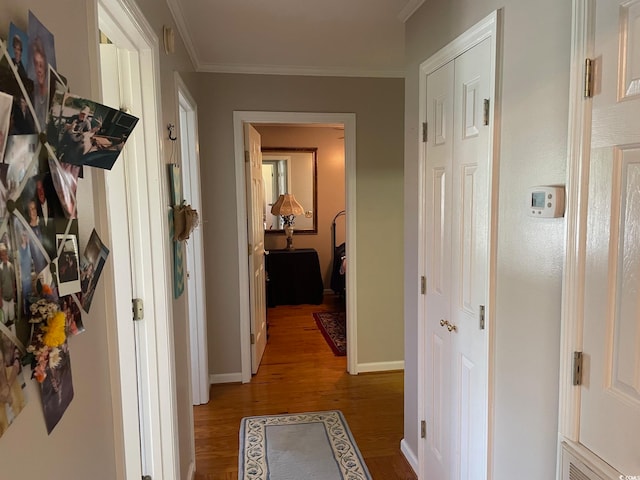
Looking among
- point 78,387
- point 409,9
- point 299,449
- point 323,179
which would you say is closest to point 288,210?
point 323,179

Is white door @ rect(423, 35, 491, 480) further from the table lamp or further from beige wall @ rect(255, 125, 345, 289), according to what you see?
beige wall @ rect(255, 125, 345, 289)

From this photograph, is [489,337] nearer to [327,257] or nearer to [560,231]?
[560,231]

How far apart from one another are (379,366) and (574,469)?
262 centimetres

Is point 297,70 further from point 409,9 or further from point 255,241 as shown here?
point 255,241

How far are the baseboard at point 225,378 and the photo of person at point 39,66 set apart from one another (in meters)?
3.06

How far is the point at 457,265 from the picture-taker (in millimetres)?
1859

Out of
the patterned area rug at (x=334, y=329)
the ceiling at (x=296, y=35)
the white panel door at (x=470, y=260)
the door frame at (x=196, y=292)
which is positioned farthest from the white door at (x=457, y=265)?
the patterned area rug at (x=334, y=329)

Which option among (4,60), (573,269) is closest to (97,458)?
(4,60)

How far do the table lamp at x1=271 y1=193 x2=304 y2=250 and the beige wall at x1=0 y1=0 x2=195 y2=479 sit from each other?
4850 mm

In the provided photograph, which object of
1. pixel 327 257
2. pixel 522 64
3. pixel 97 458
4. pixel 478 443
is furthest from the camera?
pixel 327 257

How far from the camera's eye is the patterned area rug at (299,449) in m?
2.38

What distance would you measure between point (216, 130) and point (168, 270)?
1.73 meters

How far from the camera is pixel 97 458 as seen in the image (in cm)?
102

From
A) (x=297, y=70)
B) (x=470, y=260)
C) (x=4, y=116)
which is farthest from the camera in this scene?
(x=297, y=70)
